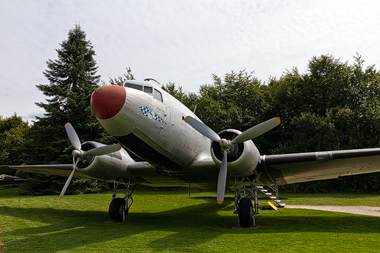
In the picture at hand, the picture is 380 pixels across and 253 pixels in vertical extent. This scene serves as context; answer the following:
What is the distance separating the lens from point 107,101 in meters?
6.90

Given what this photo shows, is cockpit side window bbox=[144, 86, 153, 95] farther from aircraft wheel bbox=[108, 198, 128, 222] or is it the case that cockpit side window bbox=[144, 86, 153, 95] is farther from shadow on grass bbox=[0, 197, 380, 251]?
aircraft wheel bbox=[108, 198, 128, 222]

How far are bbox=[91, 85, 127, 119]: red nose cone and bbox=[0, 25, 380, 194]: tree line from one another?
16.2m

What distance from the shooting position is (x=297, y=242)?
6.36 metres

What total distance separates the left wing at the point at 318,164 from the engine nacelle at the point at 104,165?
5430 mm

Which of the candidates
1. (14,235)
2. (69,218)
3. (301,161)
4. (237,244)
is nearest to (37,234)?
(14,235)

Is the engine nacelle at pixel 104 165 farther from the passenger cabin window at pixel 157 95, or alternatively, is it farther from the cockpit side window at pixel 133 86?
the passenger cabin window at pixel 157 95

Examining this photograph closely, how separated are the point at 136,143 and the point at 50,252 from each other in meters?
3.42

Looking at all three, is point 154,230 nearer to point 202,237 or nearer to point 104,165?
point 202,237

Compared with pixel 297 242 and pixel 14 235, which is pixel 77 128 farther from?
pixel 297 242

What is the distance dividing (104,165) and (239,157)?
5.28 m

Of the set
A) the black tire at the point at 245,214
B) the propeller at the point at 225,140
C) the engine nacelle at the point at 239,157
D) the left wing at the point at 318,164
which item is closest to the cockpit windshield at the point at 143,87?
the propeller at the point at 225,140

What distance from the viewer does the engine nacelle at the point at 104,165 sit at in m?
10.0

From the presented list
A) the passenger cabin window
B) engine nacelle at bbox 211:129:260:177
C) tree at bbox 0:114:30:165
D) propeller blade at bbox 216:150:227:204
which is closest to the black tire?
engine nacelle at bbox 211:129:260:177

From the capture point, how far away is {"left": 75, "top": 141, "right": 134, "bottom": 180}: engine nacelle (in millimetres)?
10016
